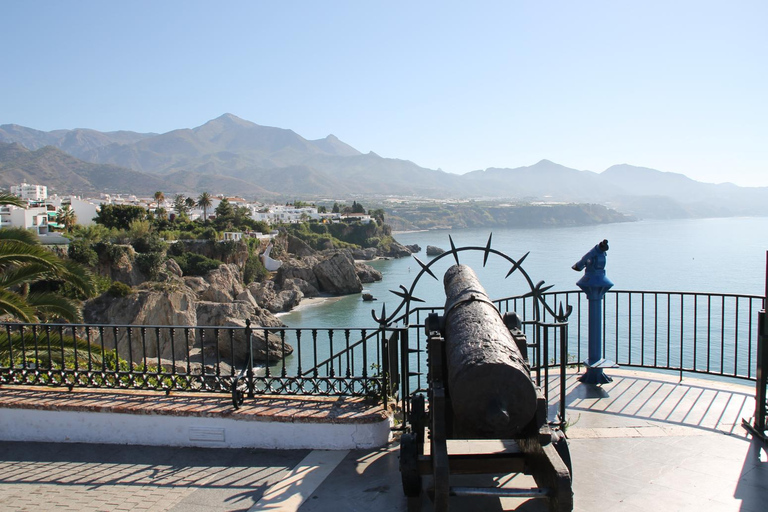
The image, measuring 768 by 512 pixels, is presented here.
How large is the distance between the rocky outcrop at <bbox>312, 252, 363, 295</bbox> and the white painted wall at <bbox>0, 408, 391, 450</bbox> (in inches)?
2033

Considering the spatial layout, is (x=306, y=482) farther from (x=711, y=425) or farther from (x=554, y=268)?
(x=554, y=268)

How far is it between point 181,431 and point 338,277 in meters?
52.2

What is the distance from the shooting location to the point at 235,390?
4.50 metres

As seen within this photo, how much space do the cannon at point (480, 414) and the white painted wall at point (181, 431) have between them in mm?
864

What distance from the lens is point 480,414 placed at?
291 centimetres

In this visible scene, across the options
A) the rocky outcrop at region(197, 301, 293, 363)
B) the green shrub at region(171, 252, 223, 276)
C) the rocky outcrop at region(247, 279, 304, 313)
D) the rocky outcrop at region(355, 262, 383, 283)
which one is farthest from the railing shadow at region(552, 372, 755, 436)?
the rocky outcrop at region(355, 262, 383, 283)

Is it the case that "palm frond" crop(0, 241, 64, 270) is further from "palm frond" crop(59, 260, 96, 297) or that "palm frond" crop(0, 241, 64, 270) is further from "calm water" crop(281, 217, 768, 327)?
"calm water" crop(281, 217, 768, 327)

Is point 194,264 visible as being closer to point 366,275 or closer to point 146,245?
point 146,245

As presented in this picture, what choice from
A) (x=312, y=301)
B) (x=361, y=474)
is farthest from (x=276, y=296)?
(x=361, y=474)

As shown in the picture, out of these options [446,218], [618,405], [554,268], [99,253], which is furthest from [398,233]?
[618,405]

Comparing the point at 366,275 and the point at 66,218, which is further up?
the point at 66,218

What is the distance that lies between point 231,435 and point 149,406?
731mm

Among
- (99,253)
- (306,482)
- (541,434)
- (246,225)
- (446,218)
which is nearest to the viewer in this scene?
(541,434)

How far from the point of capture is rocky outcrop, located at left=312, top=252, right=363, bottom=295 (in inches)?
2227
